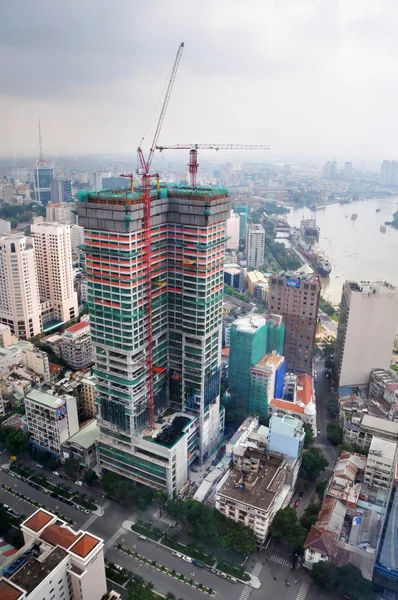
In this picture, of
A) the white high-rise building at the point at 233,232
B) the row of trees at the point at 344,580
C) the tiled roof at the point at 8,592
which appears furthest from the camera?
the white high-rise building at the point at 233,232

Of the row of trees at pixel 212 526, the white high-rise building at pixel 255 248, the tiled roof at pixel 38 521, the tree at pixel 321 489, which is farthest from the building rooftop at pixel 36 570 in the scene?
the white high-rise building at pixel 255 248

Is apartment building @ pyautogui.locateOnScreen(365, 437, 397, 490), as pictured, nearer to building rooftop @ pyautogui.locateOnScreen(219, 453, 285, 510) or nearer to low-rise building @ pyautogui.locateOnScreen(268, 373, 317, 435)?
building rooftop @ pyautogui.locateOnScreen(219, 453, 285, 510)

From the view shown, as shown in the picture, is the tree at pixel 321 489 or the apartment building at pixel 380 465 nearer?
the apartment building at pixel 380 465

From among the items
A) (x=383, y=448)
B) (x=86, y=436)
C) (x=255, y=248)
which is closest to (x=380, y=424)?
(x=383, y=448)

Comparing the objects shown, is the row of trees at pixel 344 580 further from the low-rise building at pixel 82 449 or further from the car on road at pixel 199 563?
the low-rise building at pixel 82 449

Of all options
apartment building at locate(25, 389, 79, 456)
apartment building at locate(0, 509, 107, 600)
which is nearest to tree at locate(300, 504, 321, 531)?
apartment building at locate(0, 509, 107, 600)

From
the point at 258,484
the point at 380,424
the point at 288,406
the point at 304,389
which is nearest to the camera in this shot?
the point at 258,484

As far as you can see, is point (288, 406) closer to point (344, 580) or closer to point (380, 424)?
point (380, 424)
